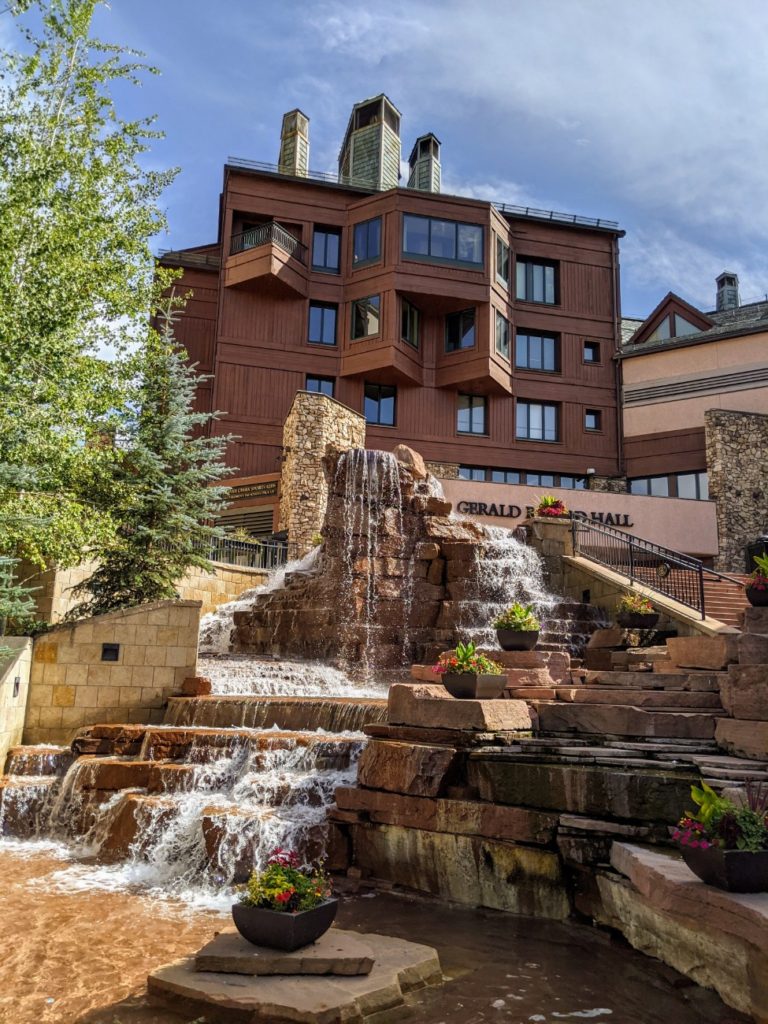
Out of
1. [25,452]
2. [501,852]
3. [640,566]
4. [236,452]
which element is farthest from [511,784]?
[236,452]

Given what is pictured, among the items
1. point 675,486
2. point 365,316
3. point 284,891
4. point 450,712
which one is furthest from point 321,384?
point 284,891

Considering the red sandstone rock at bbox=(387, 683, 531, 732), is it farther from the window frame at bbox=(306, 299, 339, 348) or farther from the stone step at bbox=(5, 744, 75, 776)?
the window frame at bbox=(306, 299, 339, 348)

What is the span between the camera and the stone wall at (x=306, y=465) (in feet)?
82.1

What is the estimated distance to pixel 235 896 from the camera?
7.56 m

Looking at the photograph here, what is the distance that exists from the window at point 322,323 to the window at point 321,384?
4.92 ft

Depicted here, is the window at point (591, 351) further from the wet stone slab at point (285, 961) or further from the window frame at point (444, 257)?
the wet stone slab at point (285, 961)

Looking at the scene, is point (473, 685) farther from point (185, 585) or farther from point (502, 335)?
point (502, 335)

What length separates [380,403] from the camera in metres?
31.4

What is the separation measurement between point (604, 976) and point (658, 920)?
60 centimetres

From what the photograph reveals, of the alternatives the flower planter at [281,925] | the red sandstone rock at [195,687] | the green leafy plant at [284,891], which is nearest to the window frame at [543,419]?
the red sandstone rock at [195,687]

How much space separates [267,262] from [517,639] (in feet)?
70.4

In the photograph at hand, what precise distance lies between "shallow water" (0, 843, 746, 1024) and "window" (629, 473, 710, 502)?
25.9m

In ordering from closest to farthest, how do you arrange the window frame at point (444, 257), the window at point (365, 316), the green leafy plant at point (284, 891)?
the green leafy plant at point (284, 891) < the window at point (365, 316) < the window frame at point (444, 257)

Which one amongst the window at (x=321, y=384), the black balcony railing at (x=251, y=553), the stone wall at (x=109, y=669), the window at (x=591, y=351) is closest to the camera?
the stone wall at (x=109, y=669)
